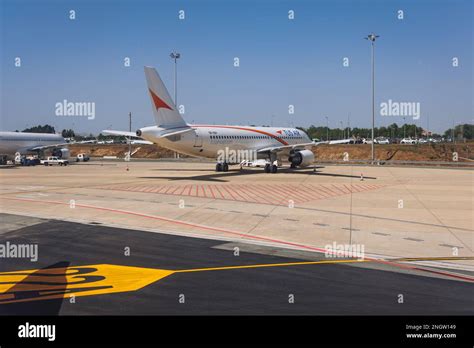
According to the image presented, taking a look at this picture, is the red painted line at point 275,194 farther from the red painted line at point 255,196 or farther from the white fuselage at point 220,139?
the white fuselage at point 220,139

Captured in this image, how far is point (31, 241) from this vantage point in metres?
16.2

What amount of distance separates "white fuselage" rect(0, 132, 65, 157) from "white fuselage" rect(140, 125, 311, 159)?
4120 cm

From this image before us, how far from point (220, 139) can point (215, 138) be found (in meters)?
0.92

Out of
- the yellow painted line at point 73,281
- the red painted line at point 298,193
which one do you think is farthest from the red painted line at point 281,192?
the yellow painted line at point 73,281

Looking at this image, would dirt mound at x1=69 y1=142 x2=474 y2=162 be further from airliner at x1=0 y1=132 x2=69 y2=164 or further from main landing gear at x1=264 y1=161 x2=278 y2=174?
main landing gear at x1=264 y1=161 x2=278 y2=174

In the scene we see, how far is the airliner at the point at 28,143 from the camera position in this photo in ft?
238

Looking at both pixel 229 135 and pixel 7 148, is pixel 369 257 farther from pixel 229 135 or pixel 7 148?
pixel 7 148

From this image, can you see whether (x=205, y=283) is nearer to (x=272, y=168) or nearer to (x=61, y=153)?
(x=272, y=168)

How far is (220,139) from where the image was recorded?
47688 mm

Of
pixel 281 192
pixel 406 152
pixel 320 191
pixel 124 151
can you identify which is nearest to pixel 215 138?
pixel 281 192

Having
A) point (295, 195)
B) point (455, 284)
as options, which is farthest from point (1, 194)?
point (455, 284)

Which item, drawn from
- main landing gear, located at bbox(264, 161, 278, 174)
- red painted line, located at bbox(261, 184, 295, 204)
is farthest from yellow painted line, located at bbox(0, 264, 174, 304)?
main landing gear, located at bbox(264, 161, 278, 174)

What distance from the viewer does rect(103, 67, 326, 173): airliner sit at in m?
39.7

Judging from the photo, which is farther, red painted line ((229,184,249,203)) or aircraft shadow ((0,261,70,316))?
red painted line ((229,184,249,203))
